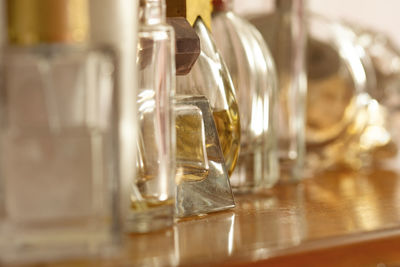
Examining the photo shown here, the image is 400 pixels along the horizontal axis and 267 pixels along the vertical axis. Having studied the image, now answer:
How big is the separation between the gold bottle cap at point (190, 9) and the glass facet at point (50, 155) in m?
0.15

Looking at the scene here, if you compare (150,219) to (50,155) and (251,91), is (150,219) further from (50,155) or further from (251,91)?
(251,91)

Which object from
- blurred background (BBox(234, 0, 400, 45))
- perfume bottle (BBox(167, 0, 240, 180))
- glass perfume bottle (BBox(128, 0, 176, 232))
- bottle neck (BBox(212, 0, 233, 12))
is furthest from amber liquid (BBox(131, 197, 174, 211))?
blurred background (BBox(234, 0, 400, 45))

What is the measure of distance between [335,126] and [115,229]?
0.42 metres

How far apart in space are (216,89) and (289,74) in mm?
172

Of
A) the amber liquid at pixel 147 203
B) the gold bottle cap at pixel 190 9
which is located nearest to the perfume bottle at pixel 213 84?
the gold bottle cap at pixel 190 9

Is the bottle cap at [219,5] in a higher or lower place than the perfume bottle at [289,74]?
higher

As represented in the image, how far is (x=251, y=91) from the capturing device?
1.74 feet

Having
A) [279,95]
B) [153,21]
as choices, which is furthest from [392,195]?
[153,21]

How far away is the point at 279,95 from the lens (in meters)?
0.61

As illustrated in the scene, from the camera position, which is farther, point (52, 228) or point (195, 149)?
point (195, 149)

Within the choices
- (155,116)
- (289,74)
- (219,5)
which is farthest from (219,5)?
(155,116)

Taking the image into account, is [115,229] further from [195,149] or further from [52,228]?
[195,149]

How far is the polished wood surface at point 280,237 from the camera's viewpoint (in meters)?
0.30

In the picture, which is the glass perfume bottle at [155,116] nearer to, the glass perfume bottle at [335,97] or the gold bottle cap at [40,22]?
the gold bottle cap at [40,22]
